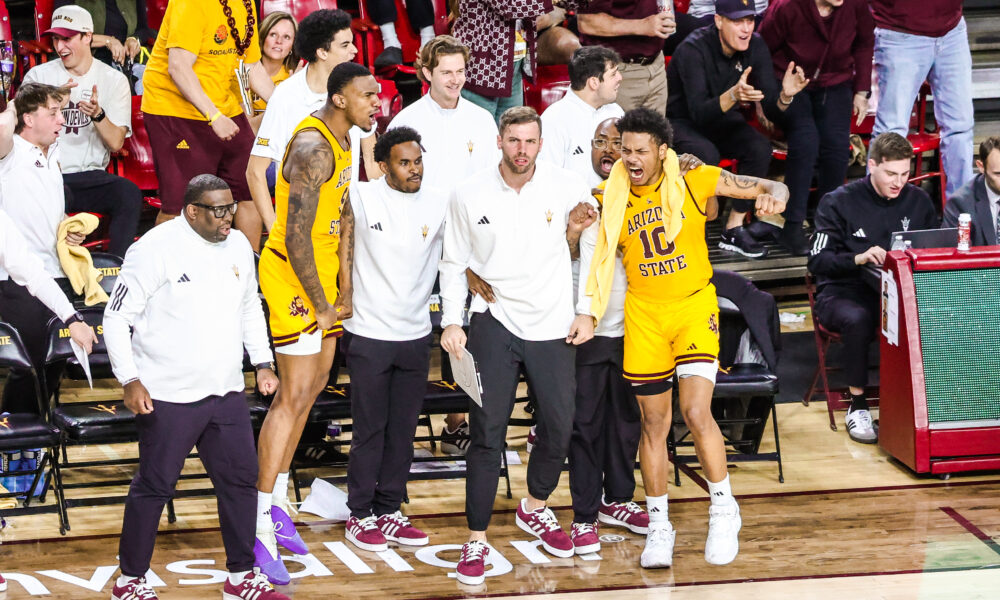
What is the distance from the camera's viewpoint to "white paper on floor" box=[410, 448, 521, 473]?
6438 mm

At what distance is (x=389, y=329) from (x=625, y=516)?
1385 mm

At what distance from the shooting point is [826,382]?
23.5ft

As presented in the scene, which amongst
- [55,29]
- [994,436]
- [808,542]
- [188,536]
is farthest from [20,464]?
[994,436]

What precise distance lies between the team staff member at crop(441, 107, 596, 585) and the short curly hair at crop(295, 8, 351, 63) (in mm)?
1018

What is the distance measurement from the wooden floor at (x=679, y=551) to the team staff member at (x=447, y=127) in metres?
1.59

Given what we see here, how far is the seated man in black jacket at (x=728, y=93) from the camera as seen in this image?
8.00 m

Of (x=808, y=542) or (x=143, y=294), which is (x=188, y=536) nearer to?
(x=143, y=294)

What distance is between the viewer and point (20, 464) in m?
6.34

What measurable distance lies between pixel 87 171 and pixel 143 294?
315 centimetres

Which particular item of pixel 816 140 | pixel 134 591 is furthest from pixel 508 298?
pixel 816 140

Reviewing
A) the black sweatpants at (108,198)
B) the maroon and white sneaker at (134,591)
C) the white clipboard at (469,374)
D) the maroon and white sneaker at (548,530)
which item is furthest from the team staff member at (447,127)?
the maroon and white sneaker at (134,591)

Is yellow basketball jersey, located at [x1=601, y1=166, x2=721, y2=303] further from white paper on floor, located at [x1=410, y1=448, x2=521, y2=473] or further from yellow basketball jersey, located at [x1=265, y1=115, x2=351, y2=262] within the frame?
white paper on floor, located at [x1=410, y1=448, x2=521, y2=473]

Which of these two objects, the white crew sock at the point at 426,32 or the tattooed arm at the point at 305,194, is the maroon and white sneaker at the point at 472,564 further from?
the white crew sock at the point at 426,32

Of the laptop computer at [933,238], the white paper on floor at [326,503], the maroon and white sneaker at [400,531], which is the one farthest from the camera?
the laptop computer at [933,238]
